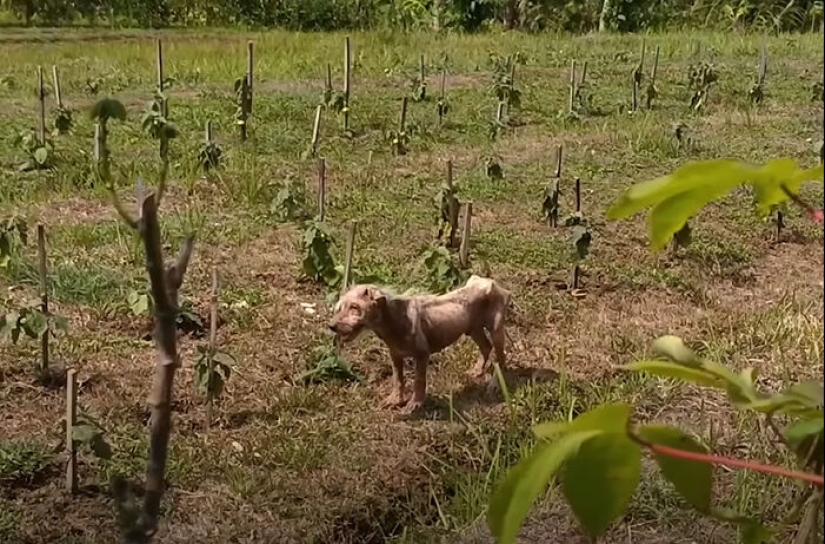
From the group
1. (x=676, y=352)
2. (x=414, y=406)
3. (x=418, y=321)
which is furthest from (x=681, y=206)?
(x=414, y=406)

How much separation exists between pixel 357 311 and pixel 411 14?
10.5 metres

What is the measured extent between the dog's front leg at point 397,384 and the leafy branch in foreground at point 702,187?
259cm

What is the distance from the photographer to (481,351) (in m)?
3.60

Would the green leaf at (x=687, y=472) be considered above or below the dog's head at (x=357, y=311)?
above

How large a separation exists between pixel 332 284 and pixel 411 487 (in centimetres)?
137

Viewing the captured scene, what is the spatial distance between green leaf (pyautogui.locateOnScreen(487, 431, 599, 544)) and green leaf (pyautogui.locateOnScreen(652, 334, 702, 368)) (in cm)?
16

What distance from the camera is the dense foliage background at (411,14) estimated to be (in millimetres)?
12742

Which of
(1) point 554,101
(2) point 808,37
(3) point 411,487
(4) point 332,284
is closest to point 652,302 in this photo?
(4) point 332,284

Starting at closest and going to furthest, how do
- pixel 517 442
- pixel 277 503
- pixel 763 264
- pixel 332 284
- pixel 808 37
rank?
1. pixel 277 503
2. pixel 517 442
3. pixel 332 284
4. pixel 763 264
5. pixel 808 37

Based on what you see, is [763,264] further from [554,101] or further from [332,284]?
[554,101]

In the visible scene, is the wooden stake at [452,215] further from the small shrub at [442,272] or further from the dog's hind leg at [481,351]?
the dog's hind leg at [481,351]

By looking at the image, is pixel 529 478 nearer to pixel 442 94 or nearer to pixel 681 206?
pixel 681 206

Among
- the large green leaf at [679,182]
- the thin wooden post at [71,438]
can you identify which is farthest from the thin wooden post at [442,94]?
the large green leaf at [679,182]

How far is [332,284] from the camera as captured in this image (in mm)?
4258
